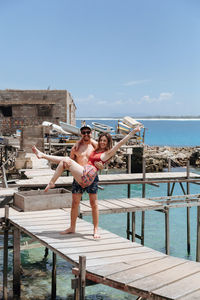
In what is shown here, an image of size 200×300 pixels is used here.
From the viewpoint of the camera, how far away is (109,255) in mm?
5805

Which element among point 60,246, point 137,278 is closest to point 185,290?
point 137,278

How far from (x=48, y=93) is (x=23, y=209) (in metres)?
32.5

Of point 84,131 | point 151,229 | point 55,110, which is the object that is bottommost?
point 151,229

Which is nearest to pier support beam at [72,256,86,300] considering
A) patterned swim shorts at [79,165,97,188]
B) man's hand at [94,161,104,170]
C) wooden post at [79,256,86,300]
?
wooden post at [79,256,86,300]

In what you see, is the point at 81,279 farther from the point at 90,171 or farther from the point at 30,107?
the point at 30,107

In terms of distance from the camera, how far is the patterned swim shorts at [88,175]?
21.7ft

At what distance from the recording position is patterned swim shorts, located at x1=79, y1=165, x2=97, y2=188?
6.61 metres

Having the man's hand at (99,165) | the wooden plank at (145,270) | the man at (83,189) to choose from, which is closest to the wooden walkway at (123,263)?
the wooden plank at (145,270)

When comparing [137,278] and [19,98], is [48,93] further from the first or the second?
[137,278]

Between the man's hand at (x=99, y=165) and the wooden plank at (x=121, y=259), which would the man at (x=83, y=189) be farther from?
the wooden plank at (x=121, y=259)

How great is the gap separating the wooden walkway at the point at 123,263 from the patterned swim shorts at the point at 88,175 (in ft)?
2.95

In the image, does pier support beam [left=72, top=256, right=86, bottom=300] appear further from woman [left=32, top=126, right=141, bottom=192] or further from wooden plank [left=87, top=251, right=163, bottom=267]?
woman [left=32, top=126, right=141, bottom=192]

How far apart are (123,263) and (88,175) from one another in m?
1.64

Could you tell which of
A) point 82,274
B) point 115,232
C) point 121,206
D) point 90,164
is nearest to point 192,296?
point 82,274
